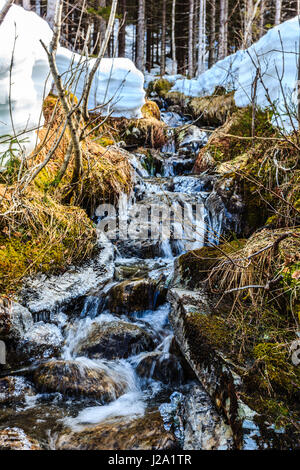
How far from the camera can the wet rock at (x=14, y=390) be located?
2449 millimetres

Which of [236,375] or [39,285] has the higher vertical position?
[39,285]

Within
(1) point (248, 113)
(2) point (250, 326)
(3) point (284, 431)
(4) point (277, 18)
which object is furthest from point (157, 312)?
(4) point (277, 18)

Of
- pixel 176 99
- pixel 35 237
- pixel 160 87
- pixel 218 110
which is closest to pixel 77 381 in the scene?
pixel 35 237

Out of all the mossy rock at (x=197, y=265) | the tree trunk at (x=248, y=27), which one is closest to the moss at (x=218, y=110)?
the tree trunk at (x=248, y=27)

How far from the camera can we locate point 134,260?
182 inches

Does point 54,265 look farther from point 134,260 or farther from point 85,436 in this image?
point 85,436

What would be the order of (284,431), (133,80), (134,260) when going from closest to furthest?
(284,431) → (134,260) → (133,80)

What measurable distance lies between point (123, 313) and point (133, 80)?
19.8 feet

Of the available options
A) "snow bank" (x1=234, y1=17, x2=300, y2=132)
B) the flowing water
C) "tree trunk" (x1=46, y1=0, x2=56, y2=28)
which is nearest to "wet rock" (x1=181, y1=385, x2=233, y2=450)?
the flowing water

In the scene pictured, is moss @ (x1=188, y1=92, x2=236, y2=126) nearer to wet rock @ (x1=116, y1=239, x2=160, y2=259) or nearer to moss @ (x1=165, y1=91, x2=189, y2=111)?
moss @ (x1=165, y1=91, x2=189, y2=111)

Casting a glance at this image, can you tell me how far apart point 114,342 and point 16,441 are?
1258 mm

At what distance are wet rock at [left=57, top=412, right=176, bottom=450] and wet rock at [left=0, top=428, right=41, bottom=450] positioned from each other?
0.56 feet

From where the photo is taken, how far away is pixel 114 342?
123 inches

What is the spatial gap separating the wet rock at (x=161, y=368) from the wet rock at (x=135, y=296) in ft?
2.43
